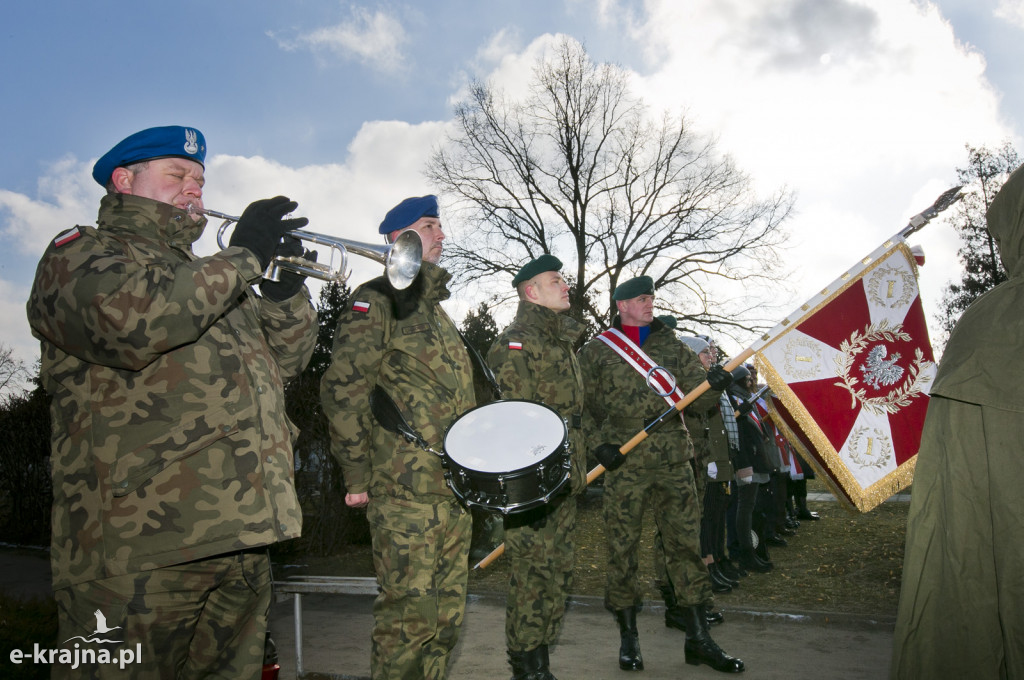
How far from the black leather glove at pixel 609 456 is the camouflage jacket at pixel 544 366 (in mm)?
282

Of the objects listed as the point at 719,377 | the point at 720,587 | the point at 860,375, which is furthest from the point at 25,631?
the point at 720,587

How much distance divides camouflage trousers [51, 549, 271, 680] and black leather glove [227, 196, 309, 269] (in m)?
0.97

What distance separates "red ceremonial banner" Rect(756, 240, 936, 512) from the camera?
15.6 ft

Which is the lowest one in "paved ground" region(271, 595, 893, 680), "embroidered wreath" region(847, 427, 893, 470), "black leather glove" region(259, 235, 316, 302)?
"paved ground" region(271, 595, 893, 680)

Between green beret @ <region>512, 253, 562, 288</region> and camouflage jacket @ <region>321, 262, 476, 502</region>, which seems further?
green beret @ <region>512, 253, 562, 288</region>

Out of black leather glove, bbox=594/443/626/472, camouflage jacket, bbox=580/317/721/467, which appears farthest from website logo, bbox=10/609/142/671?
camouflage jacket, bbox=580/317/721/467

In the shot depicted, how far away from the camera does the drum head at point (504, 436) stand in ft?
11.5

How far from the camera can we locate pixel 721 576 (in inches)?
318

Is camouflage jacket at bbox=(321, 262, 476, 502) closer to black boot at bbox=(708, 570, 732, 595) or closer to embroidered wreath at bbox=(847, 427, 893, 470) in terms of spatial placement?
embroidered wreath at bbox=(847, 427, 893, 470)

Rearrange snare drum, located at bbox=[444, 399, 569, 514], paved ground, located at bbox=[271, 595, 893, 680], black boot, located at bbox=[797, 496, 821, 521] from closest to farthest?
snare drum, located at bbox=[444, 399, 569, 514] < paved ground, located at bbox=[271, 595, 893, 680] < black boot, located at bbox=[797, 496, 821, 521]

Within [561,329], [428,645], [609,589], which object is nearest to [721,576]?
[609,589]

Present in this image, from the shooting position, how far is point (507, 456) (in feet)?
11.7

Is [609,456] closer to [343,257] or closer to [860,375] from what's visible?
[860,375]

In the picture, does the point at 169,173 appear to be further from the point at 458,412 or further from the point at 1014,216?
the point at 1014,216
